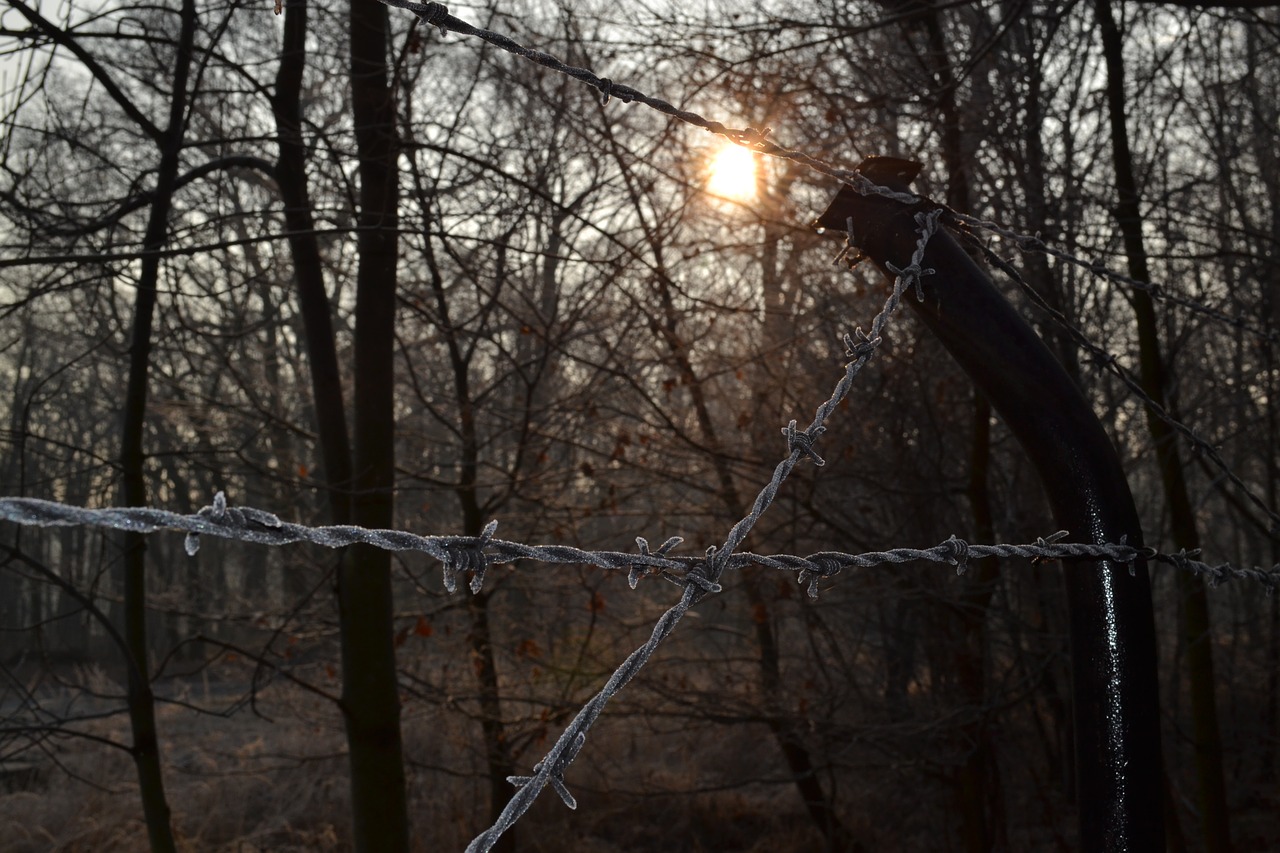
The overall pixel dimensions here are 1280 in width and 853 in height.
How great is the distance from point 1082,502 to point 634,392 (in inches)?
192

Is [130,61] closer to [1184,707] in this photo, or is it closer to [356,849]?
[356,849]

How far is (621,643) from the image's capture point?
6.29 meters

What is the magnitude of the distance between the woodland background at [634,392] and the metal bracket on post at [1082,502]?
179cm

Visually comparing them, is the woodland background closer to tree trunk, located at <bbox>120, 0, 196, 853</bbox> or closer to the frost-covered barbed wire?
tree trunk, located at <bbox>120, 0, 196, 853</bbox>

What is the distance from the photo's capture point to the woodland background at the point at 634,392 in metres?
3.68

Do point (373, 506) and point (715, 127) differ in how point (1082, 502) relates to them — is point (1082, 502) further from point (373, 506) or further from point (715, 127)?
point (373, 506)

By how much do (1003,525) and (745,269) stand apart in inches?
84.8

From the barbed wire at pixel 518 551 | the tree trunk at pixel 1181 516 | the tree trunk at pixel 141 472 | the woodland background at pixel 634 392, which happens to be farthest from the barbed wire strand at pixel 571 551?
the tree trunk at pixel 1181 516

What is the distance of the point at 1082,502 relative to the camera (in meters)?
1.36

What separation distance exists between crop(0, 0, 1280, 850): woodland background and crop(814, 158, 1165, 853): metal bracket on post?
1.79 metres

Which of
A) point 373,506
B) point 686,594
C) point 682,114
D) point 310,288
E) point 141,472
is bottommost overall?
point 686,594

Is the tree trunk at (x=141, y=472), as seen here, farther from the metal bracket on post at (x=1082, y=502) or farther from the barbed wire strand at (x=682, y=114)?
the metal bracket on post at (x=1082, y=502)

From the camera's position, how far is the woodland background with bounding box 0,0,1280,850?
368cm

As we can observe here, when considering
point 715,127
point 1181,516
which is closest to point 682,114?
point 715,127
